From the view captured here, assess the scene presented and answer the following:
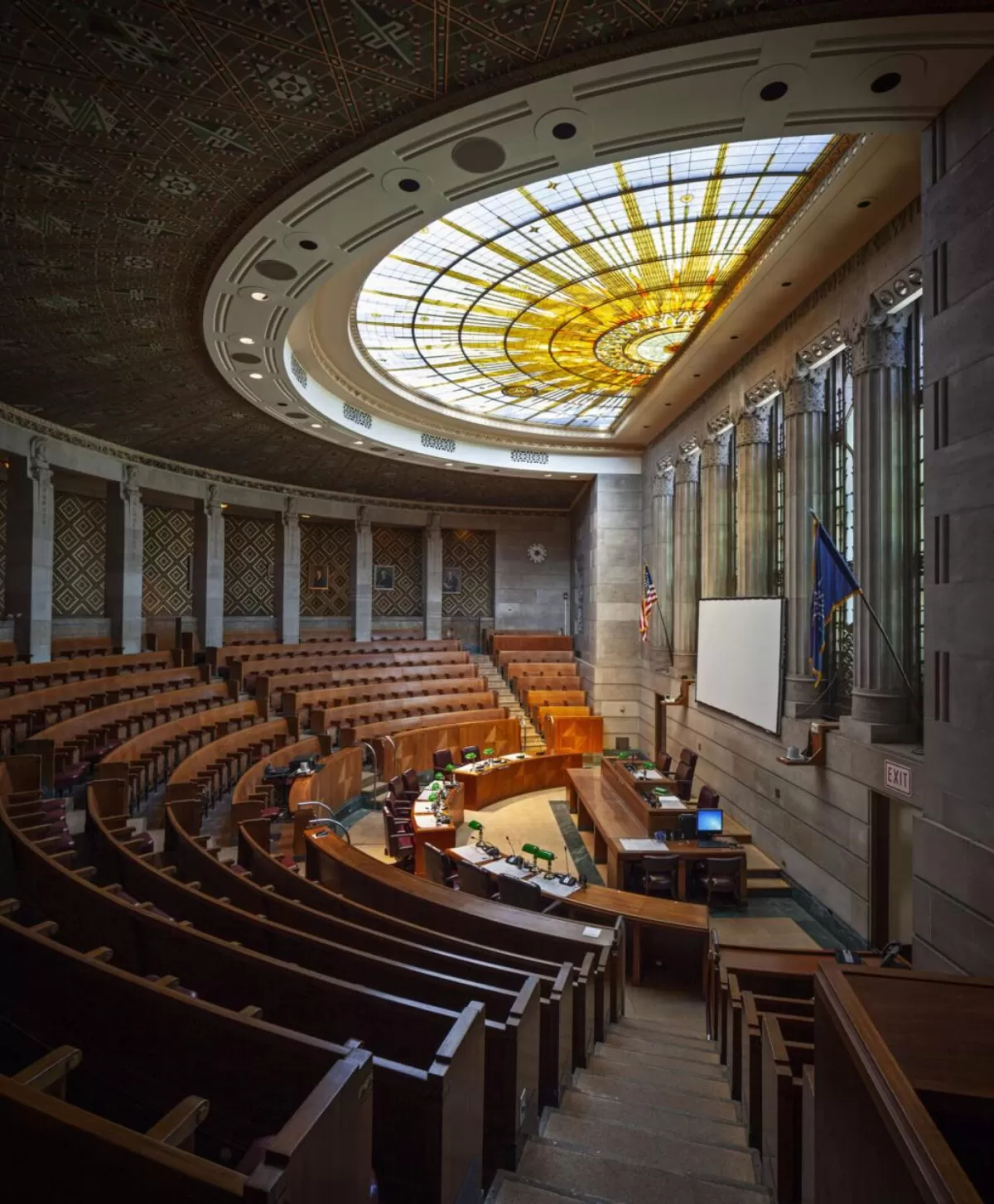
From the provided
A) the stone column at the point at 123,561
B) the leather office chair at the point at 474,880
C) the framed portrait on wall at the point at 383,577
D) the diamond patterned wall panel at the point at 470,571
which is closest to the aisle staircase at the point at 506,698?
the diamond patterned wall panel at the point at 470,571

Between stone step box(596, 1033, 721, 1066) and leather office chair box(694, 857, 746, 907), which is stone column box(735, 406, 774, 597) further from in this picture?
stone step box(596, 1033, 721, 1066)

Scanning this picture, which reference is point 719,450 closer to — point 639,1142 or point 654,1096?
point 654,1096

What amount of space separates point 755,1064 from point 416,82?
6690 millimetres

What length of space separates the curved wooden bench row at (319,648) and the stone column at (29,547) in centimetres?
403

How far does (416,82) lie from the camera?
4.96 metres

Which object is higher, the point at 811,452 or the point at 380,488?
the point at 380,488

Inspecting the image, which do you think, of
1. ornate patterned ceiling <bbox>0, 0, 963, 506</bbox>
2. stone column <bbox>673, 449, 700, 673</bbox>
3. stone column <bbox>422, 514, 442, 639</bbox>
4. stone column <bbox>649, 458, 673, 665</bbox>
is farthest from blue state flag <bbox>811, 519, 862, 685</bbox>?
stone column <bbox>422, 514, 442, 639</bbox>

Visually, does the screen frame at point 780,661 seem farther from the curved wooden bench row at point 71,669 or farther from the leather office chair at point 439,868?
the curved wooden bench row at point 71,669

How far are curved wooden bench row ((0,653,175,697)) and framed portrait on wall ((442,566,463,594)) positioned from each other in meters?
11.0

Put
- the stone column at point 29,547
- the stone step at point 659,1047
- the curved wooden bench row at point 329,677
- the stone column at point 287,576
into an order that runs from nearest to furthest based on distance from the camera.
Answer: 1. the stone step at point 659,1047
2. the stone column at point 29,547
3. the curved wooden bench row at point 329,677
4. the stone column at point 287,576

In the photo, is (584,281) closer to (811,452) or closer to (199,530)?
(811,452)

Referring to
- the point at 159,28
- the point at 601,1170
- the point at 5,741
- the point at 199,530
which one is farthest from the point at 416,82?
the point at 199,530

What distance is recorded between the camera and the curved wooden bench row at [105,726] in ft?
29.2

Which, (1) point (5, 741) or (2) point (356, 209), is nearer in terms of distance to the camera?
(2) point (356, 209)
